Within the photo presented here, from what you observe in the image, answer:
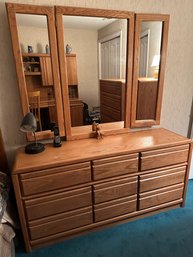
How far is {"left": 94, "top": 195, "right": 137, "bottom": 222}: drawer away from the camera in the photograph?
152cm

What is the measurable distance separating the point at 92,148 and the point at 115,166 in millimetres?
243

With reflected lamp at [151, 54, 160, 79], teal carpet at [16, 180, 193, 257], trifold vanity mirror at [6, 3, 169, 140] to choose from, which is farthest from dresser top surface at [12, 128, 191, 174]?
teal carpet at [16, 180, 193, 257]

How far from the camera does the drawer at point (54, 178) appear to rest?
1.26 meters

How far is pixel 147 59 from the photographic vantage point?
1697 millimetres

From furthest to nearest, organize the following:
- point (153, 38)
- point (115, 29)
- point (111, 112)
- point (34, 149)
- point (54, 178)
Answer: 1. point (111, 112)
2. point (153, 38)
3. point (115, 29)
4. point (34, 149)
5. point (54, 178)

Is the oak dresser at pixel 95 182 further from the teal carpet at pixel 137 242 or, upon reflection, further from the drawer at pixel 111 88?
the drawer at pixel 111 88

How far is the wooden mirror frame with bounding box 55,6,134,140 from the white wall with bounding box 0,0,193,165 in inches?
2.7

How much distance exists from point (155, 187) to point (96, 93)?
1065 mm

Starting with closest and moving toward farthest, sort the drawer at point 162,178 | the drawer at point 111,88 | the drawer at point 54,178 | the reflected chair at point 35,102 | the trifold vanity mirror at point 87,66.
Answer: the drawer at point 54,178, the trifold vanity mirror at point 87,66, the reflected chair at point 35,102, the drawer at point 162,178, the drawer at point 111,88

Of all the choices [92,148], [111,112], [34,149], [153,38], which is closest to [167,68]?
[153,38]

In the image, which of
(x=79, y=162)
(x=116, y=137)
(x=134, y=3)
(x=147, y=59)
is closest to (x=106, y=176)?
(x=79, y=162)

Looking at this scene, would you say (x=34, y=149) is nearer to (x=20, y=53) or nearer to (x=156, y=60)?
(x=20, y=53)

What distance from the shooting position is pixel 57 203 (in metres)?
1.37

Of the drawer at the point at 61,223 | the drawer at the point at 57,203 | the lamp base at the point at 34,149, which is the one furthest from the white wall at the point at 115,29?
the drawer at the point at 61,223
